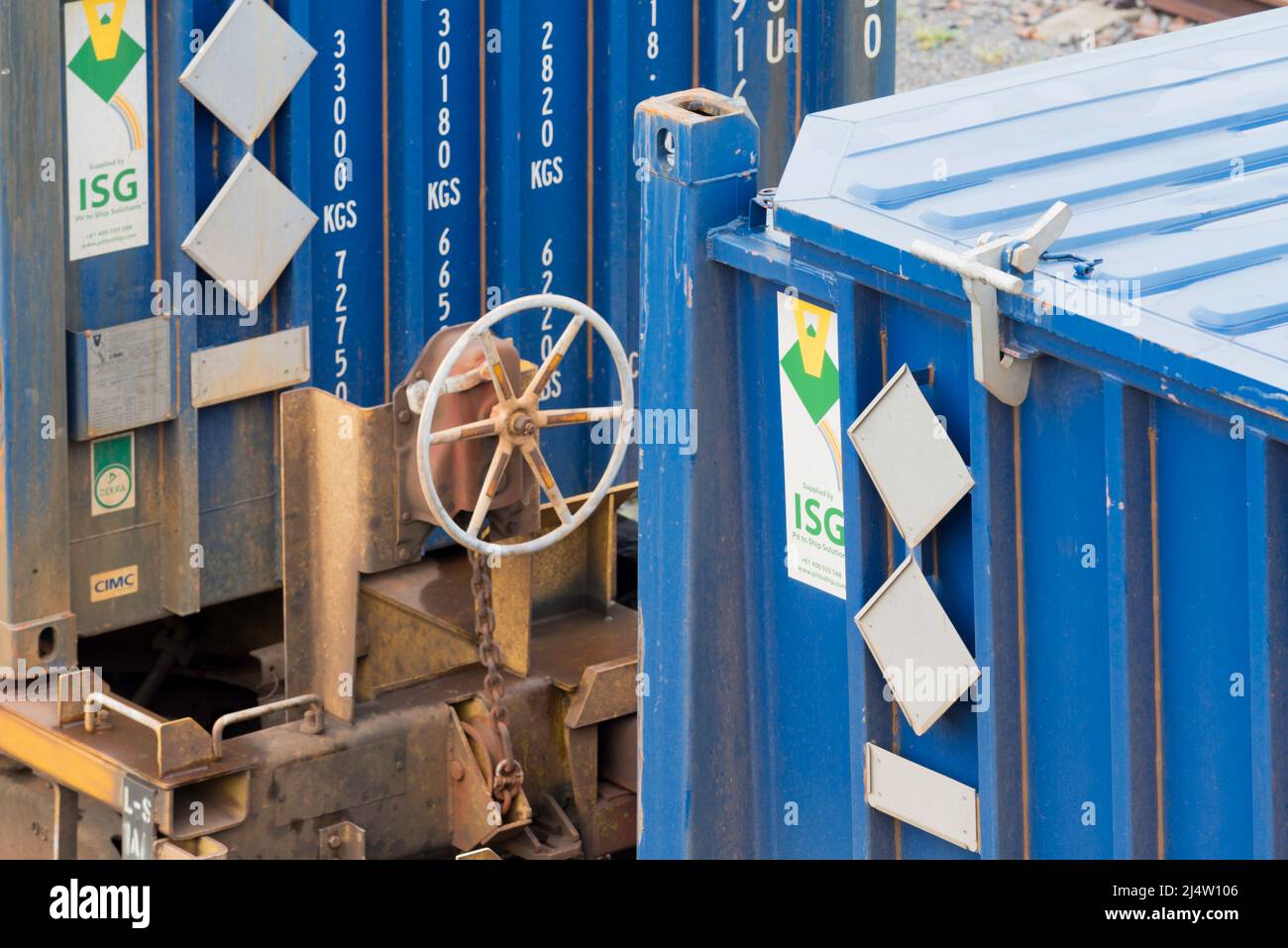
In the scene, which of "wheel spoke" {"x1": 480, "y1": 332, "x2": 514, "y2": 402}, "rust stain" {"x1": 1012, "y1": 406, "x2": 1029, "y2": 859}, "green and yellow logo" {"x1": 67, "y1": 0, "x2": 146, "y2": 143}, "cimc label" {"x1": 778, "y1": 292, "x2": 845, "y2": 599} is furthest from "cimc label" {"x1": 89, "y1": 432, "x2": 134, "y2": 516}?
"rust stain" {"x1": 1012, "y1": 406, "x2": 1029, "y2": 859}

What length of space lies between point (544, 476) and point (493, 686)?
474mm

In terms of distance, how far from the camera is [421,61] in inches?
221

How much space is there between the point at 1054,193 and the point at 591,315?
4.66 feet

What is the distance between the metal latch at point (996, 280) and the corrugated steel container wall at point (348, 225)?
2391 mm

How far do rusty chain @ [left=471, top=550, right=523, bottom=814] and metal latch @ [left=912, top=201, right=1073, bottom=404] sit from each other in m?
1.90

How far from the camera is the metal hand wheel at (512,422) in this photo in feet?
15.6

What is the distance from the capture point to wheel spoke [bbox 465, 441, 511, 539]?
4.89 meters

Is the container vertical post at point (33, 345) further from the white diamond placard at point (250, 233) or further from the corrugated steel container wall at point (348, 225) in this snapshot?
the white diamond placard at point (250, 233)

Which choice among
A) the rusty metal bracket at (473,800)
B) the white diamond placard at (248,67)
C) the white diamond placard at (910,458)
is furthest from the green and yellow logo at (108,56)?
the white diamond placard at (910,458)
